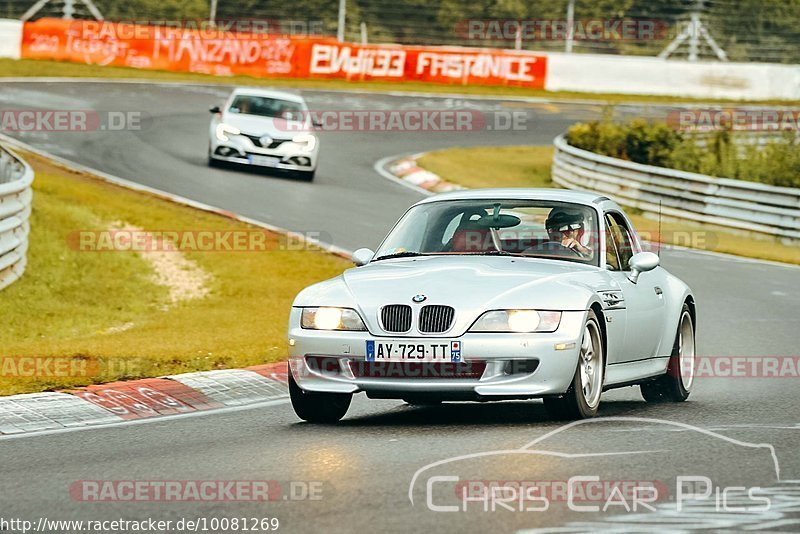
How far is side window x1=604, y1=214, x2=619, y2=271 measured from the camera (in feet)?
31.0

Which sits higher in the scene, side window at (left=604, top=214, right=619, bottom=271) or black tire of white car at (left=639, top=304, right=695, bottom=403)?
side window at (left=604, top=214, right=619, bottom=271)

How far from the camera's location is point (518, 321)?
26.3 ft

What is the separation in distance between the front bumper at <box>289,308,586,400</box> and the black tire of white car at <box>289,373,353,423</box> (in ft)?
1.64

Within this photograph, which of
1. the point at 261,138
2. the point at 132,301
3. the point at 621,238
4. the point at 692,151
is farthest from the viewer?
the point at 692,151

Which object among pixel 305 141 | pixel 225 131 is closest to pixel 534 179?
pixel 305 141

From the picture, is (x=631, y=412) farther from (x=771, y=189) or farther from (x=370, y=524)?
(x=771, y=189)

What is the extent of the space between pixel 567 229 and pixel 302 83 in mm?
35547

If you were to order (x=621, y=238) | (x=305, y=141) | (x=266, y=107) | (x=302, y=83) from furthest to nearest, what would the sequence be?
(x=302, y=83) < (x=266, y=107) < (x=305, y=141) < (x=621, y=238)

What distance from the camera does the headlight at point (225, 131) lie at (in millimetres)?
26891

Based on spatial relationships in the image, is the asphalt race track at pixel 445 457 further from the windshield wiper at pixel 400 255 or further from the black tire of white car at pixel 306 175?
the black tire of white car at pixel 306 175

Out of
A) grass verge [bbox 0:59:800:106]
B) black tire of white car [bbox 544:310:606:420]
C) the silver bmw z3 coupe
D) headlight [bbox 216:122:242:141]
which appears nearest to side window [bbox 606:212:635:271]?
the silver bmw z3 coupe

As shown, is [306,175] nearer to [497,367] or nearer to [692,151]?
[692,151]

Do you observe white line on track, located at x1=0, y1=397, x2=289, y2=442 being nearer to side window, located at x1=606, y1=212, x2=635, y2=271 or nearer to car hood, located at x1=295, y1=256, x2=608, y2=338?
car hood, located at x1=295, y1=256, x2=608, y2=338

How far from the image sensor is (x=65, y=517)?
5.93m
